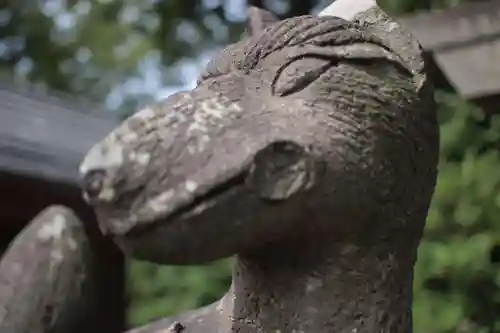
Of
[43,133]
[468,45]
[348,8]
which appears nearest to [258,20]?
[348,8]

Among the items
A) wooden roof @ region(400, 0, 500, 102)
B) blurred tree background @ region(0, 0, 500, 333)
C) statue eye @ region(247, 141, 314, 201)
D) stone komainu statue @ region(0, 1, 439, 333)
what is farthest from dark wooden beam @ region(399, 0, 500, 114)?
statue eye @ region(247, 141, 314, 201)

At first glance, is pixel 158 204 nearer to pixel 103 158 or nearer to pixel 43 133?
pixel 103 158

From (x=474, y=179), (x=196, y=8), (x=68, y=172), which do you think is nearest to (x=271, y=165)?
(x=68, y=172)

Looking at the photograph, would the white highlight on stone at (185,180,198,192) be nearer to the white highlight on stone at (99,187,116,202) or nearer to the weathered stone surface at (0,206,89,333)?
the white highlight on stone at (99,187,116,202)

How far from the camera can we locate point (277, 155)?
0.59 metres

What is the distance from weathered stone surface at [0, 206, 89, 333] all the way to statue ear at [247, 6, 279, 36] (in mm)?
237

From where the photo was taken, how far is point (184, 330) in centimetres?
75

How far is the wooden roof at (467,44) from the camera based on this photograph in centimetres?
120

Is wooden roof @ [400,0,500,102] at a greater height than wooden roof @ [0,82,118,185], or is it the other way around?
wooden roof @ [400,0,500,102]

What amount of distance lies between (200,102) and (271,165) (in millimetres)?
61

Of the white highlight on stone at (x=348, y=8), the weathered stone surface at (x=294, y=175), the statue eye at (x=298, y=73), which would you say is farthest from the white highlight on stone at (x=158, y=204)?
the white highlight on stone at (x=348, y=8)

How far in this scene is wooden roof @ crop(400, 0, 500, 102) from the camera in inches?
47.3

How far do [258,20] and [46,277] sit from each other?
10.9 inches

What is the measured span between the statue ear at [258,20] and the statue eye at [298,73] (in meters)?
0.10
